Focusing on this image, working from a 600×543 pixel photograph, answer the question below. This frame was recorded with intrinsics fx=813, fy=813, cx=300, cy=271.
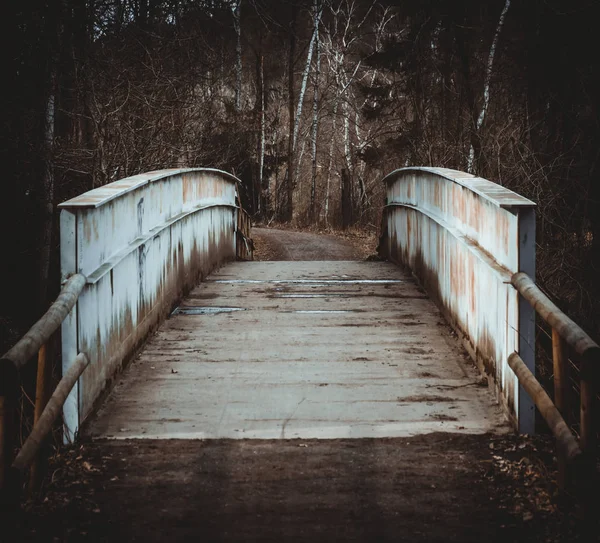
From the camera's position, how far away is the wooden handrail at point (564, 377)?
11.1ft

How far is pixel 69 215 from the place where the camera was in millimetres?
4598

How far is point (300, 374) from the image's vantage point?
5.75 m

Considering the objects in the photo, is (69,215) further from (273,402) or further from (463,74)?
(463,74)

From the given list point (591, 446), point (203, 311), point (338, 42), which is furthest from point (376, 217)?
point (591, 446)

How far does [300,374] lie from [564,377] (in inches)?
88.4

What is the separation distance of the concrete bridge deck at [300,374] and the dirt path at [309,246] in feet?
36.6

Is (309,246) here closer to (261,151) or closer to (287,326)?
(261,151)

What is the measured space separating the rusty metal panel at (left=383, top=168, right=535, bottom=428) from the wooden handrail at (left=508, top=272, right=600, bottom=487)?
12.0 inches

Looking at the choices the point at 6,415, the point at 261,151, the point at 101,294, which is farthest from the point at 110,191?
the point at 261,151

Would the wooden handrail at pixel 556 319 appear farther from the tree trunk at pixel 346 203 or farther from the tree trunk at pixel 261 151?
the tree trunk at pixel 261 151

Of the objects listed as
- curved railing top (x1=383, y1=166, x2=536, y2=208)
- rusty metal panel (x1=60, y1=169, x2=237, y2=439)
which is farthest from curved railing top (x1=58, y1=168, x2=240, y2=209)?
curved railing top (x1=383, y1=166, x2=536, y2=208)

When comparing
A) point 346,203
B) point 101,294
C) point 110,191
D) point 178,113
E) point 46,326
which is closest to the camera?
point 46,326

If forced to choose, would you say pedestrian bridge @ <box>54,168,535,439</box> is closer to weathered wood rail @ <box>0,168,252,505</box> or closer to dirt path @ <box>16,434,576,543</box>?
weathered wood rail @ <box>0,168,252,505</box>

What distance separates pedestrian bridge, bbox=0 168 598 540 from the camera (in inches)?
177
